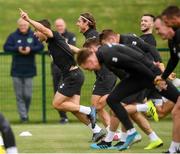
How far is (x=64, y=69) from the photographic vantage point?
1555cm

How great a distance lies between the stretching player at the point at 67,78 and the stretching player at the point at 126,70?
1941mm

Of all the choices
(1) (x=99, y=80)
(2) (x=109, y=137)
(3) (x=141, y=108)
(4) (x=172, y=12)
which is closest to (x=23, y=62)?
(1) (x=99, y=80)

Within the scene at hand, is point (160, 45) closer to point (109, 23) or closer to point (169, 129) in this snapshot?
point (109, 23)

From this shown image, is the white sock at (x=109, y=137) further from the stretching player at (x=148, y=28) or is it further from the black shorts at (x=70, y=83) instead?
the stretching player at (x=148, y=28)

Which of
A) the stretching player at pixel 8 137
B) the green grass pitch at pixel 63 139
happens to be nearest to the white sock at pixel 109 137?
the green grass pitch at pixel 63 139

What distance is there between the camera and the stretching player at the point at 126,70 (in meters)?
12.9

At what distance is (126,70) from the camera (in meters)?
13.3

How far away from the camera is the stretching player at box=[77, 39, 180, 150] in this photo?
1291cm

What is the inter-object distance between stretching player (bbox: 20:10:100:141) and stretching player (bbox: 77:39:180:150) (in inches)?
76.4

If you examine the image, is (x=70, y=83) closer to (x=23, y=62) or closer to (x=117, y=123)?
(x=117, y=123)

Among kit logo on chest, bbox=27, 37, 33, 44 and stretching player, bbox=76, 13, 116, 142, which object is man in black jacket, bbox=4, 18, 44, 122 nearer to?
kit logo on chest, bbox=27, 37, 33, 44

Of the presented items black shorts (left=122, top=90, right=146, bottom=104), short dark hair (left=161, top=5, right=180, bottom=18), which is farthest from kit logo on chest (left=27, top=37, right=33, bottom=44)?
short dark hair (left=161, top=5, right=180, bottom=18)

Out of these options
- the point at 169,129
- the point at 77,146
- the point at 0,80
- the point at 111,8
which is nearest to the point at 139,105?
the point at 77,146

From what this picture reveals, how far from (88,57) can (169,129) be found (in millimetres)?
5348
